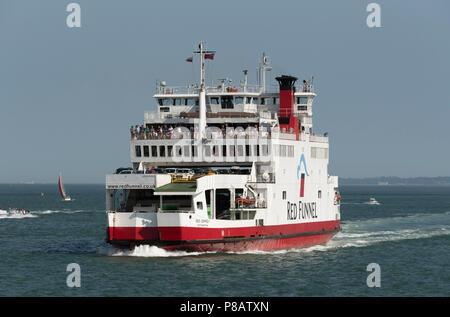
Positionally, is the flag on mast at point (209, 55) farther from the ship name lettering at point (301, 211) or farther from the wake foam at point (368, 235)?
the wake foam at point (368, 235)

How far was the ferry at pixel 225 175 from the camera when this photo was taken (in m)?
41.4

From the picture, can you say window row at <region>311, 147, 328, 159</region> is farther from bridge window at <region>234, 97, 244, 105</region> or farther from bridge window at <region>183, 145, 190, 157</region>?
bridge window at <region>183, 145, 190, 157</region>

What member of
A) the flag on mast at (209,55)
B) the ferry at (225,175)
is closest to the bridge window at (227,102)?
the ferry at (225,175)

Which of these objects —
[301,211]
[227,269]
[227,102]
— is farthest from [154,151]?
[227,269]

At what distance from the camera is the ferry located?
41.4m

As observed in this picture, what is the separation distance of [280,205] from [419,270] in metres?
9.00

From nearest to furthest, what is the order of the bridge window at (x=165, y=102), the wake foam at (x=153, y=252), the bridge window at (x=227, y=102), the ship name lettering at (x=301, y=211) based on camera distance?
1. the wake foam at (x=153, y=252)
2. the ship name lettering at (x=301, y=211)
3. the bridge window at (x=227, y=102)
4. the bridge window at (x=165, y=102)

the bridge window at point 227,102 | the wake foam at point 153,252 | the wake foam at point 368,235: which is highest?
the bridge window at point 227,102

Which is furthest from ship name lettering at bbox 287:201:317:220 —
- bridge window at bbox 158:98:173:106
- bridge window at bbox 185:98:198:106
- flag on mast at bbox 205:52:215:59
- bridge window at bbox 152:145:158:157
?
bridge window at bbox 158:98:173:106

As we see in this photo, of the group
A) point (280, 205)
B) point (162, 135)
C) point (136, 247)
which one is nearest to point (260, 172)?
point (280, 205)

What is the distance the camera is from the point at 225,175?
43531 mm
